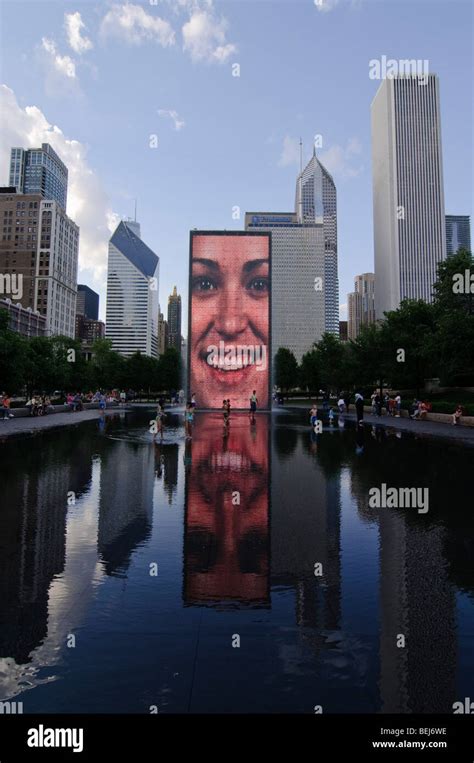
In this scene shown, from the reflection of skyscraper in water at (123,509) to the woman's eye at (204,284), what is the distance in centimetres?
4755

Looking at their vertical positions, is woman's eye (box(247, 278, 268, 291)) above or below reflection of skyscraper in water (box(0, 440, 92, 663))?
above

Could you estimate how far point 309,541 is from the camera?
276 inches

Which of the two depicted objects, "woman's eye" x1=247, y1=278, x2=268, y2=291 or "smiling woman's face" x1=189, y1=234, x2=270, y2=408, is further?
"woman's eye" x1=247, y1=278, x2=268, y2=291

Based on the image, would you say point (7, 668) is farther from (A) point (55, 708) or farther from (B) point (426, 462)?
(B) point (426, 462)

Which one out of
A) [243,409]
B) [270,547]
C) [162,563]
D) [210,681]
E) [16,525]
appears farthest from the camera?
[243,409]

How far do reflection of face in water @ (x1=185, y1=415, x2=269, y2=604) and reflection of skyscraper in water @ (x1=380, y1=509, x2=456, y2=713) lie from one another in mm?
1294

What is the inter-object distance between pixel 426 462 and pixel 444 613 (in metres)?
11.0

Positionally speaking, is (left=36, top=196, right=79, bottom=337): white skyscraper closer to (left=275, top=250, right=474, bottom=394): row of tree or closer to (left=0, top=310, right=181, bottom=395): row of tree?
(left=0, top=310, right=181, bottom=395): row of tree

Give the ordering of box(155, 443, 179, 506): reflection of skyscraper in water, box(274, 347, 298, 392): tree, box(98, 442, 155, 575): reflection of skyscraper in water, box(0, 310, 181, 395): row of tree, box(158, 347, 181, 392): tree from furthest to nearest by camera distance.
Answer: box(274, 347, 298, 392): tree
box(158, 347, 181, 392): tree
box(0, 310, 181, 395): row of tree
box(155, 443, 179, 506): reflection of skyscraper in water
box(98, 442, 155, 575): reflection of skyscraper in water

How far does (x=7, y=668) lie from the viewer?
3758 millimetres

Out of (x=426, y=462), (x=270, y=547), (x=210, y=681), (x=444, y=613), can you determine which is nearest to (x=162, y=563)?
(x=270, y=547)

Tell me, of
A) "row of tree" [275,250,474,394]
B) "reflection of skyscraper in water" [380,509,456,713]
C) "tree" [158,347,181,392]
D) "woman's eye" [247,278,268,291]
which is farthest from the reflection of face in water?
"tree" [158,347,181,392]

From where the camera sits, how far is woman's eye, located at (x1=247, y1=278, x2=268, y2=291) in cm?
6156

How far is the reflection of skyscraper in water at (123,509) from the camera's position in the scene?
6.50 meters
